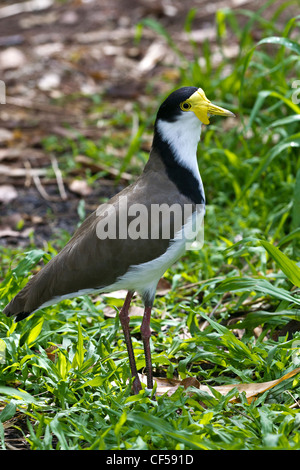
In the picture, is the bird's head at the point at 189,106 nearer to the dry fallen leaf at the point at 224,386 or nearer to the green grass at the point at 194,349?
the green grass at the point at 194,349

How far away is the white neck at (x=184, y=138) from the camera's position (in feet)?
11.2

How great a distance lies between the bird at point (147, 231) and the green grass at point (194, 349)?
25 cm

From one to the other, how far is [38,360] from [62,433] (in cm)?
59

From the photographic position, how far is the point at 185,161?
3428 millimetres

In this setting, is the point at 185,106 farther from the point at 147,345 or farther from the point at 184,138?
the point at 147,345

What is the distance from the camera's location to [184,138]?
343 centimetres

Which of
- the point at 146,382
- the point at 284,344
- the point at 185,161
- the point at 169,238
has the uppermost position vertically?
the point at 185,161

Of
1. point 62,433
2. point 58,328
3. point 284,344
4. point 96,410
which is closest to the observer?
point 62,433

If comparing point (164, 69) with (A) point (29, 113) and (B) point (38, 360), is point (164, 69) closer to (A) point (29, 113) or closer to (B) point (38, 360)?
(A) point (29, 113)

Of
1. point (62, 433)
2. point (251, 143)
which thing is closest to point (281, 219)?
point (251, 143)

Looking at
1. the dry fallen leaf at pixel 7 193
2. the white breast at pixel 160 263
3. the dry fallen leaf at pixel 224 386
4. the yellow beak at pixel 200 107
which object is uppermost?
the yellow beak at pixel 200 107

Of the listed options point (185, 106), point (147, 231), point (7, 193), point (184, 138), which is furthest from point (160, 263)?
point (7, 193)

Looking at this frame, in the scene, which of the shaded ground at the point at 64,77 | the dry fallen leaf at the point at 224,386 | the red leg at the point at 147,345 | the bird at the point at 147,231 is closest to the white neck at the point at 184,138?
the bird at the point at 147,231

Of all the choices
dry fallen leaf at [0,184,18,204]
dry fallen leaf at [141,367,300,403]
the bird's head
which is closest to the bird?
the bird's head
